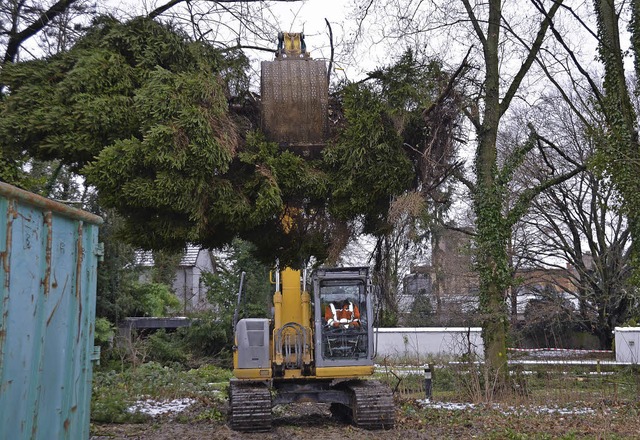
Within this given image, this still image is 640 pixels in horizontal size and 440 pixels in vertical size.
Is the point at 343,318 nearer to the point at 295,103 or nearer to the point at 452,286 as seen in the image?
the point at 295,103

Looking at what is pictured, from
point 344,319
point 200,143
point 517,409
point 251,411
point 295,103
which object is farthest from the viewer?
point 517,409

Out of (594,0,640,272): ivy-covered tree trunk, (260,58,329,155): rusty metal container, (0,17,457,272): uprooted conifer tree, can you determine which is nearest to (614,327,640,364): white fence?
(594,0,640,272): ivy-covered tree trunk

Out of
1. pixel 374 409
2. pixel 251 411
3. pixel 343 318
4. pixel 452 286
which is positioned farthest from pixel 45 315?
pixel 452 286

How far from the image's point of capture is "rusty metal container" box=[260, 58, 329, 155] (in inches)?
376

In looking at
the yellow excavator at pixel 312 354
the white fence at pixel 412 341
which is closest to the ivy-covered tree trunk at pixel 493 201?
the yellow excavator at pixel 312 354

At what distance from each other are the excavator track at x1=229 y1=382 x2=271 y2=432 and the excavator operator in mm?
1574

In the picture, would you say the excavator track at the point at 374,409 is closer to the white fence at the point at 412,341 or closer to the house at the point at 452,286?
the white fence at the point at 412,341

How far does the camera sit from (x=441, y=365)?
18.3 metres

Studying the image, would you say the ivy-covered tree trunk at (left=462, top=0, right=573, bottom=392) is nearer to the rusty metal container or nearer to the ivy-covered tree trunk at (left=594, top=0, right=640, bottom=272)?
the ivy-covered tree trunk at (left=594, top=0, right=640, bottom=272)

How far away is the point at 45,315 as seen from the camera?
446cm

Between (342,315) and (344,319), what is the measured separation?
2.9 inches

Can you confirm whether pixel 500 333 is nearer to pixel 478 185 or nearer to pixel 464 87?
pixel 478 185

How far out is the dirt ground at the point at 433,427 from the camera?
397 inches

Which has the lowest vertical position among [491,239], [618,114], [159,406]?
[159,406]
